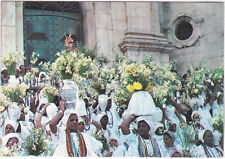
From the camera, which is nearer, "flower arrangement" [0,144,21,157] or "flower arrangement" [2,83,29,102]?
"flower arrangement" [0,144,21,157]

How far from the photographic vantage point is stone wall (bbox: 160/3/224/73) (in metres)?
19.5

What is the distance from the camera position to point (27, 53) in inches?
678

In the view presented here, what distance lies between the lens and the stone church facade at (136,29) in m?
16.8

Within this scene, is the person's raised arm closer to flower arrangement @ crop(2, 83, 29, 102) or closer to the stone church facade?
flower arrangement @ crop(2, 83, 29, 102)

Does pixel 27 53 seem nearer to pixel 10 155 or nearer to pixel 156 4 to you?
pixel 156 4

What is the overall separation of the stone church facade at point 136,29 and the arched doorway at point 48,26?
0.12ft

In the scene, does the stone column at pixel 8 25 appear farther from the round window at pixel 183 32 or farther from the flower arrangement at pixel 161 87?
the round window at pixel 183 32

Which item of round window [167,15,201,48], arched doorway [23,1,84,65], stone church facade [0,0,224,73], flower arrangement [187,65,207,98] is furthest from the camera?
round window [167,15,201,48]

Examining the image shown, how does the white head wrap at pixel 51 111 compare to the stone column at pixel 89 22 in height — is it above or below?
below

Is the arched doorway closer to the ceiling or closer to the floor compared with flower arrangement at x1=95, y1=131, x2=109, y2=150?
closer to the ceiling

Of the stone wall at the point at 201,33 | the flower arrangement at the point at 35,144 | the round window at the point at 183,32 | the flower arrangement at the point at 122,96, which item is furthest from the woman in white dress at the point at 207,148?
the round window at the point at 183,32

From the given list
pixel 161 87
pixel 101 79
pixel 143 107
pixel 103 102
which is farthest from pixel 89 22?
pixel 143 107

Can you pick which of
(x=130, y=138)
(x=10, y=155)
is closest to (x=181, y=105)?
(x=130, y=138)

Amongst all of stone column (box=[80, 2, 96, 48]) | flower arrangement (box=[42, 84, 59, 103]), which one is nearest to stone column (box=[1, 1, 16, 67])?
stone column (box=[80, 2, 96, 48])
